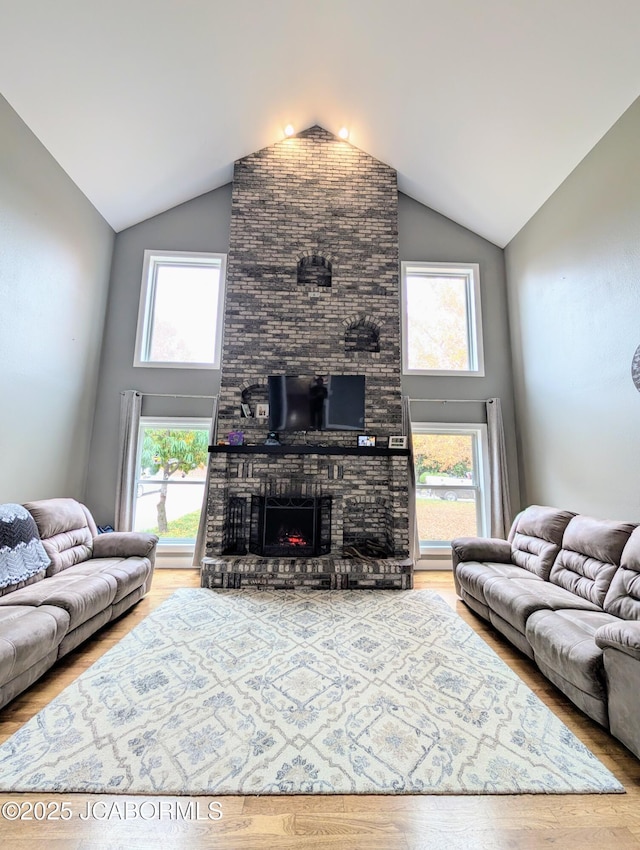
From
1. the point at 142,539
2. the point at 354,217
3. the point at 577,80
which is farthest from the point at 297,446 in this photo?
the point at 577,80

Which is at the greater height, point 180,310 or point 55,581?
point 180,310

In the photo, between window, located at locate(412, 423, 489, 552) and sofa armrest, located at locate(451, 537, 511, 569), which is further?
window, located at locate(412, 423, 489, 552)

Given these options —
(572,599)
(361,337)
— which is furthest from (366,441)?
(572,599)

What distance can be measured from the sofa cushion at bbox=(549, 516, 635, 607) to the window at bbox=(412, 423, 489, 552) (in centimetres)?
185

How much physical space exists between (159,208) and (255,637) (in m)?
5.80

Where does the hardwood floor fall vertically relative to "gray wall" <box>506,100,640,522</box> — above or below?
below

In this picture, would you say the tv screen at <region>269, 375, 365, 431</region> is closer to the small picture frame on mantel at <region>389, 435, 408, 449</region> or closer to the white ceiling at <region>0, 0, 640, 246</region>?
the small picture frame on mantel at <region>389, 435, 408, 449</region>

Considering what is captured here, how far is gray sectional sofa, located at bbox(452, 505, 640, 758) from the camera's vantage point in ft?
6.21

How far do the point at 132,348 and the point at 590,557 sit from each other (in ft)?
19.0

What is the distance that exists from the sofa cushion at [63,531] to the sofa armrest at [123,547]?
9 centimetres

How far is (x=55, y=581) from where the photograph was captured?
2.98 m

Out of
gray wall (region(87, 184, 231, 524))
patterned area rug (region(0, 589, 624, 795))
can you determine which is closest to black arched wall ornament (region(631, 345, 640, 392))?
patterned area rug (region(0, 589, 624, 795))

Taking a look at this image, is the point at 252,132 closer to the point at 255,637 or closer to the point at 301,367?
the point at 301,367

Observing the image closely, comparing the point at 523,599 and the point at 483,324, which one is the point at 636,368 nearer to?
the point at 523,599
